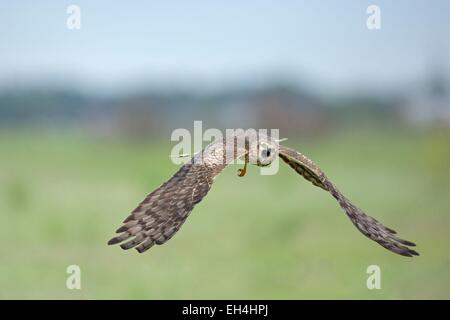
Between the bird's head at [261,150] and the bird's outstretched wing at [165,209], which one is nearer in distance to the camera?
the bird's outstretched wing at [165,209]

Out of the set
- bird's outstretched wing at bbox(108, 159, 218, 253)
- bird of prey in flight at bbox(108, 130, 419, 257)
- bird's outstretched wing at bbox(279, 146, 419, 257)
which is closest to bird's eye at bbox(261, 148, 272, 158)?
bird of prey in flight at bbox(108, 130, 419, 257)

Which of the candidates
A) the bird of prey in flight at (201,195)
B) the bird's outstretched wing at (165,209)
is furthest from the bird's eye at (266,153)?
the bird's outstretched wing at (165,209)

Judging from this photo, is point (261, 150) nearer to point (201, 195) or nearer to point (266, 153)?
point (266, 153)

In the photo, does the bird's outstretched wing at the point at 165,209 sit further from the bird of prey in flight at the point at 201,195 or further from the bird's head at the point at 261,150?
the bird's head at the point at 261,150

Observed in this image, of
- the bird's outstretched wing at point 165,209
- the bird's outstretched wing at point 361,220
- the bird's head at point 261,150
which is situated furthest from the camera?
the bird's head at point 261,150

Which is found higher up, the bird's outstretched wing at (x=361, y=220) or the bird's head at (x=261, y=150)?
the bird's head at (x=261, y=150)

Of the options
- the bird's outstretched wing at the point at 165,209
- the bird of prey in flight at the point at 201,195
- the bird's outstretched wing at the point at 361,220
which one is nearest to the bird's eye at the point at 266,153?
the bird of prey in flight at the point at 201,195

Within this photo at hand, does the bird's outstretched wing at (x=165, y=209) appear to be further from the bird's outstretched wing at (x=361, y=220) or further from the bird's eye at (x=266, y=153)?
the bird's outstretched wing at (x=361, y=220)

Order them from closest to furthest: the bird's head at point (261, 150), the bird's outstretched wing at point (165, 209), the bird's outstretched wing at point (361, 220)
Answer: the bird's outstretched wing at point (165, 209), the bird's outstretched wing at point (361, 220), the bird's head at point (261, 150)

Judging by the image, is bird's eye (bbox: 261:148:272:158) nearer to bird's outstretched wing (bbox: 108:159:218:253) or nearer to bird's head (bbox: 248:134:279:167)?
bird's head (bbox: 248:134:279:167)

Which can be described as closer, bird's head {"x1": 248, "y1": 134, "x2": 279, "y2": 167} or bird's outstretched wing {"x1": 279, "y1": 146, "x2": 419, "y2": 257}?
bird's outstretched wing {"x1": 279, "y1": 146, "x2": 419, "y2": 257}
